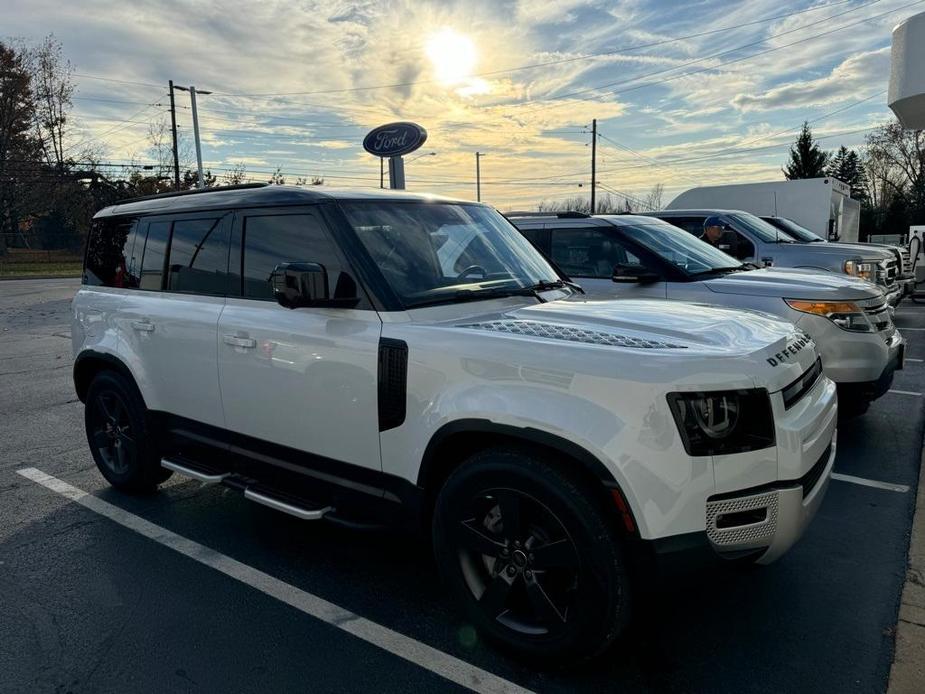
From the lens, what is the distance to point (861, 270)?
9398mm

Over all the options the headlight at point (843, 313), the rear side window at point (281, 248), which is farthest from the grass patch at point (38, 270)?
the headlight at point (843, 313)

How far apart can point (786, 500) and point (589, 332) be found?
945mm

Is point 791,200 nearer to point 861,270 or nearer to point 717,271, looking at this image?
point 861,270

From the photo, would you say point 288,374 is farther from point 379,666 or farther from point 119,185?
point 119,185

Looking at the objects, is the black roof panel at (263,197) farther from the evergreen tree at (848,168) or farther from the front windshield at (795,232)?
the evergreen tree at (848,168)

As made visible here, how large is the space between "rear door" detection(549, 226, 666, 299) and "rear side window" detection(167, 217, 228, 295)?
11.3ft

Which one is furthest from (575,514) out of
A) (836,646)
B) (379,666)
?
(836,646)

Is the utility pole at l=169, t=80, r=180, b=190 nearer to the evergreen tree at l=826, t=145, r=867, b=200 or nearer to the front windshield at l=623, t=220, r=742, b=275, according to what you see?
the front windshield at l=623, t=220, r=742, b=275

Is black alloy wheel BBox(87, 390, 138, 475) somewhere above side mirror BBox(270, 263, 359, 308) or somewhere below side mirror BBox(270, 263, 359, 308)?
below

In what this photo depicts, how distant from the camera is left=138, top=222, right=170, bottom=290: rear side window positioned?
13.9 feet

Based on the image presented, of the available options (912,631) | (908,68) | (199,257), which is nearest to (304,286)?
(199,257)

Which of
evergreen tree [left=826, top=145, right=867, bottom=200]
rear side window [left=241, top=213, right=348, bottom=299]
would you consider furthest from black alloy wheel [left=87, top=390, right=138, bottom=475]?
evergreen tree [left=826, top=145, right=867, bottom=200]

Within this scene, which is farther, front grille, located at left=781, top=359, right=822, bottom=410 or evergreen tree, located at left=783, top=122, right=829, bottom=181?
evergreen tree, located at left=783, top=122, right=829, bottom=181

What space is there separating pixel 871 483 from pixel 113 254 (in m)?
5.50
